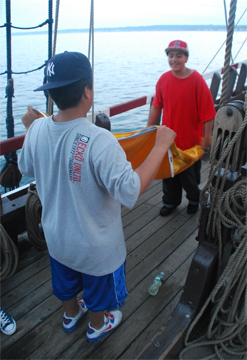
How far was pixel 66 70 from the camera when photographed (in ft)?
3.81

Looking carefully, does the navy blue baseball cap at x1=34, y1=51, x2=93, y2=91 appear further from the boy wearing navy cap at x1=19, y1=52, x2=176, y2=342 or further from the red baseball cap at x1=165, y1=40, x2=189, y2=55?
the red baseball cap at x1=165, y1=40, x2=189, y2=55

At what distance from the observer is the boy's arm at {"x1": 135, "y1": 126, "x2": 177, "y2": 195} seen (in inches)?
48.8

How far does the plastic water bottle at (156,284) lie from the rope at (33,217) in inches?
38.3

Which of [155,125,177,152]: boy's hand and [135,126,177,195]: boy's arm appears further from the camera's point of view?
[155,125,177,152]: boy's hand

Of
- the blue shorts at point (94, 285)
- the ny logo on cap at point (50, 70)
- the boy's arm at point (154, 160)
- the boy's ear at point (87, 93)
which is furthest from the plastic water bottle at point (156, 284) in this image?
the ny logo on cap at point (50, 70)

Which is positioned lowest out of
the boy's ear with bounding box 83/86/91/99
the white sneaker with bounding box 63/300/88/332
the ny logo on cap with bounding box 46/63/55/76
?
the white sneaker with bounding box 63/300/88/332

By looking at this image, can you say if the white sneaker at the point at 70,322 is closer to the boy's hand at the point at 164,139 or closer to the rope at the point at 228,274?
the rope at the point at 228,274

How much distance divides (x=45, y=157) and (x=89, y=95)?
0.33 meters

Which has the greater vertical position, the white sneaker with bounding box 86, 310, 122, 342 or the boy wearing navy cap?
the boy wearing navy cap

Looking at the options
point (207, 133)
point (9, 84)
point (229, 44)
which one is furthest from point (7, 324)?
point (9, 84)

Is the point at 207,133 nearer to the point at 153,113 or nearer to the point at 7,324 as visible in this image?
the point at 153,113

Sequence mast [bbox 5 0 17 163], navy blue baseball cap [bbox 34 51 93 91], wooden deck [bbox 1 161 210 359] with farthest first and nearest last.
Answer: mast [bbox 5 0 17 163] < wooden deck [bbox 1 161 210 359] < navy blue baseball cap [bbox 34 51 93 91]

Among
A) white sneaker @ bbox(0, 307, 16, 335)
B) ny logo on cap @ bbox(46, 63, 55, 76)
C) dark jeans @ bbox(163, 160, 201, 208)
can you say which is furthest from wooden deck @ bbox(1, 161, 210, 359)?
ny logo on cap @ bbox(46, 63, 55, 76)

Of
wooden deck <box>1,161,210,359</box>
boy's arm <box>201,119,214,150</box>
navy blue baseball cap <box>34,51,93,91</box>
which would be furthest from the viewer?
boy's arm <box>201,119,214,150</box>
